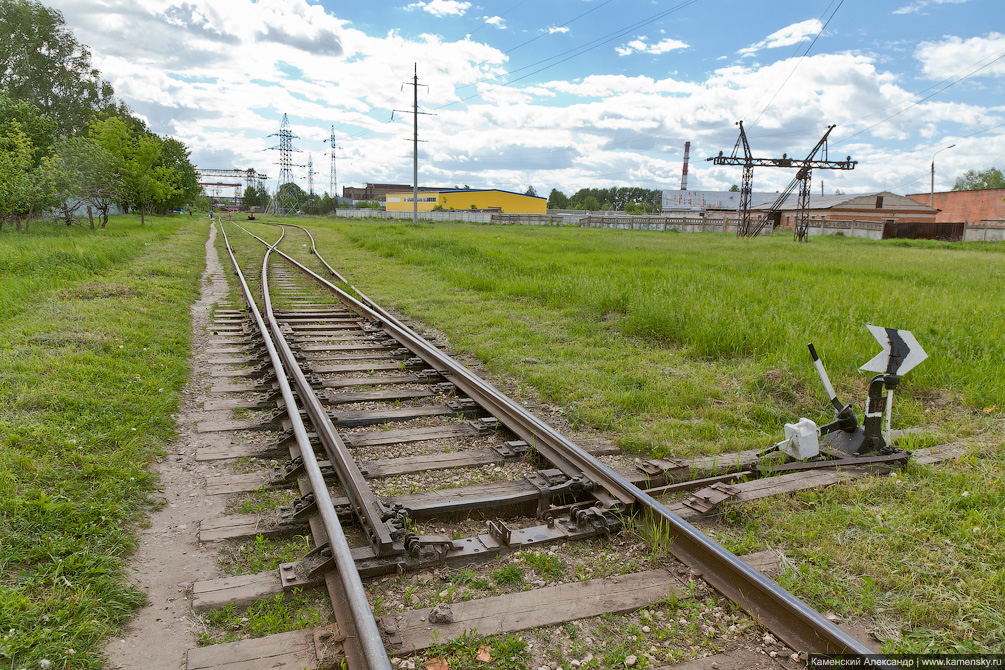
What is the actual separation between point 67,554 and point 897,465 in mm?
5183

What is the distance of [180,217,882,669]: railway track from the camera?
256 cm

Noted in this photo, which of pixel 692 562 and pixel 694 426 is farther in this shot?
pixel 694 426

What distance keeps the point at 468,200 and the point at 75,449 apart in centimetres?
10065

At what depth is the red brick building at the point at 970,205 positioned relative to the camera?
54.9 meters

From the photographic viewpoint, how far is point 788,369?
6.23 metres

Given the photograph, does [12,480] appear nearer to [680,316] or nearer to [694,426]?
[694,426]

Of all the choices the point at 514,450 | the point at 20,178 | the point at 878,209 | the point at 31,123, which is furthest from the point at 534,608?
the point at 878,209

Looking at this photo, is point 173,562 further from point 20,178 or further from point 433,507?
point 20,178

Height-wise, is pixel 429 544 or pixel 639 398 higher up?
pixel 639 398

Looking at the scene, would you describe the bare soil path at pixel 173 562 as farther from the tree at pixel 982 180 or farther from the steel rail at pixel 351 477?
the tree at pixel 982 180

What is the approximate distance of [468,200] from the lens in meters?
102

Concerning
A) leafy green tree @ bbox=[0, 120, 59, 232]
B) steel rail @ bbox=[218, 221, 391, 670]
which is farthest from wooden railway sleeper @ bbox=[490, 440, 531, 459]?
leafy green tree @ bbox=[0, 120, 59, 232]

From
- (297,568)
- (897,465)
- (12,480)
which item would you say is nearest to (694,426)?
(897,465)

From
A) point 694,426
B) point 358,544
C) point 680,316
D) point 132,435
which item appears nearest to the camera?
point 358,544
